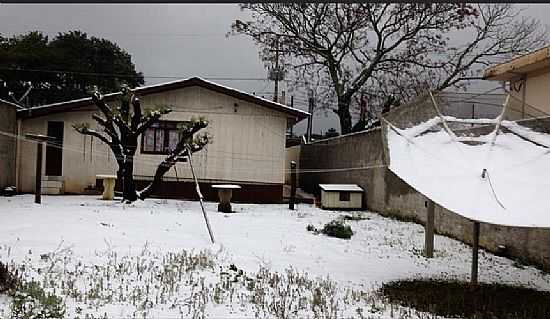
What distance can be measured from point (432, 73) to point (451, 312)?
18.9m

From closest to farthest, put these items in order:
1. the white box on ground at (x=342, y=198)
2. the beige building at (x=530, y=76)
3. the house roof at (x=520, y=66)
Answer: the house roof at (x=520, y=66)
the beige building at (x=530, y=76)
the white box on ground at (x=342, y=198)

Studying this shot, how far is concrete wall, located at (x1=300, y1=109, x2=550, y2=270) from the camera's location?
728 centimetres

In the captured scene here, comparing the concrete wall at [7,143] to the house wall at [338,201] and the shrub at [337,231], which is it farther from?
the shrub at [337,231]

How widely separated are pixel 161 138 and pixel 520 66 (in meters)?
10.1

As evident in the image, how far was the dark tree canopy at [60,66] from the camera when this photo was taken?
2884cm

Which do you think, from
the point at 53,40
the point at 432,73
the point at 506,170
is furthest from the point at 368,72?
the point at 53,40

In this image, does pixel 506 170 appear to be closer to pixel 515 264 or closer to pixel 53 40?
pixel 515 264

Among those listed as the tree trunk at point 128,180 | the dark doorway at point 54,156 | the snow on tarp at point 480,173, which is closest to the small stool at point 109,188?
the tree trunk at point 128,180

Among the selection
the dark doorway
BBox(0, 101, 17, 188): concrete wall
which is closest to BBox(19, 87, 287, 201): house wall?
the dark doorway

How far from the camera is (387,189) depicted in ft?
42.4

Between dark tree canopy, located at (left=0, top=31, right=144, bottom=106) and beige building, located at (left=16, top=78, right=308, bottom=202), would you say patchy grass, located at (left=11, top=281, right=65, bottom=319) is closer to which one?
beige building, located at (left=16, top=78, right=308, bottom=202)

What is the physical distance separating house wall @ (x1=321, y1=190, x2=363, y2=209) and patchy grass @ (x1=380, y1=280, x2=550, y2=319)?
8.05m

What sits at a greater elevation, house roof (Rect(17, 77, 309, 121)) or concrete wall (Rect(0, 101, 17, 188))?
house roof (Rect(17, 77, 309, 121))

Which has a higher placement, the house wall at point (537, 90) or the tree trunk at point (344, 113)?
the tree trunk at point (344, 113)
